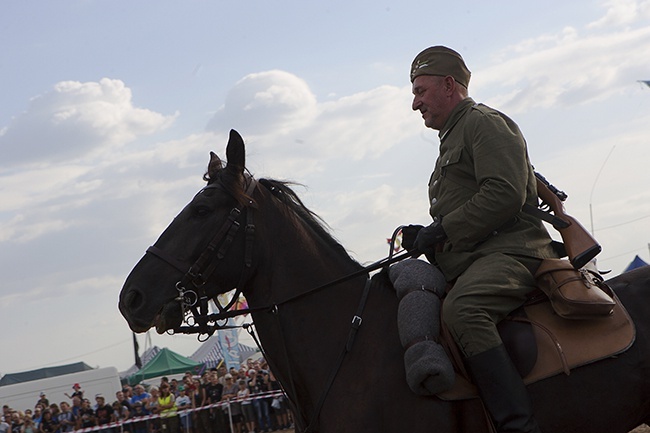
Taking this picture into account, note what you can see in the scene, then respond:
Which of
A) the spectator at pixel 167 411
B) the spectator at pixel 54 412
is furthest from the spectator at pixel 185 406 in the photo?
the spectator at pixel 54 412

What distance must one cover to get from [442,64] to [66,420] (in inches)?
661

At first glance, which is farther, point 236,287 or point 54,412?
point 54,412

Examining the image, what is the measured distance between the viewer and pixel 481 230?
15.7 feet

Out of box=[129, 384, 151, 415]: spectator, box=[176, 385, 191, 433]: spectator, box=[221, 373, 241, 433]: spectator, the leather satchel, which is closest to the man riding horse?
the leather satchel

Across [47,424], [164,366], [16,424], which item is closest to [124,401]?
[47,424]

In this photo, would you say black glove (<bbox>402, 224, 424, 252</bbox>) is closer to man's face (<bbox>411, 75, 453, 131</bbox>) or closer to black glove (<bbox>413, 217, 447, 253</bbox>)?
black glove (<bbox>413, 217, 447, 253</bbox>)

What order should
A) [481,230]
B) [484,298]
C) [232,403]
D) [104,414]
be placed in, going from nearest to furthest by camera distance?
1. [484,298]
2. [481,230]
3. [104,414]
4. [232,403]

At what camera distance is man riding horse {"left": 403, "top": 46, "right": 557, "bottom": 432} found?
4.59m

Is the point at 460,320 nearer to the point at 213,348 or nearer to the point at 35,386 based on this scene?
the point at 35,386

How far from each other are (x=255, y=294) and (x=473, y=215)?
4.88 ft

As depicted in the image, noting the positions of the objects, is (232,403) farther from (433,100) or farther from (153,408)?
(433,100)

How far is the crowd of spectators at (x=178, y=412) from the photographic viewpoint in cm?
1877

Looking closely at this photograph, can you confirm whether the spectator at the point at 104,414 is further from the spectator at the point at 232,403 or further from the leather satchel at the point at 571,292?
the leather satchel at the point at 571,292

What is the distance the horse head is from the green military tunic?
1267mm
